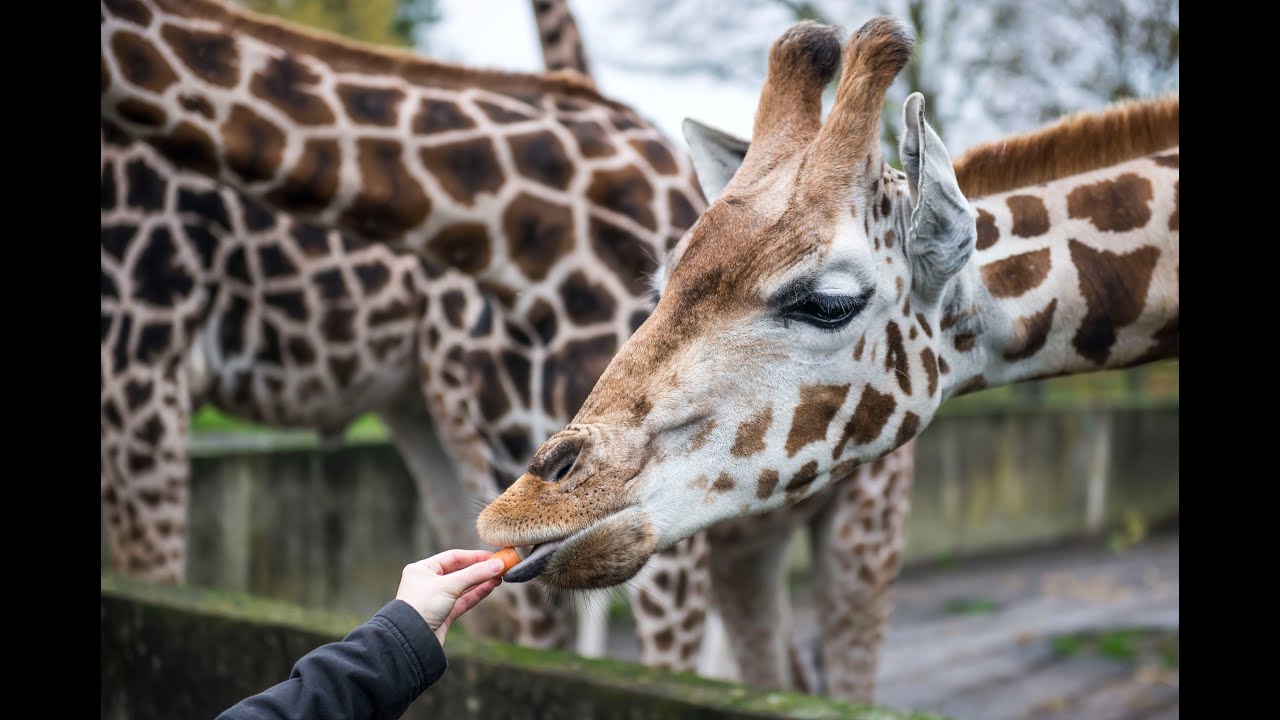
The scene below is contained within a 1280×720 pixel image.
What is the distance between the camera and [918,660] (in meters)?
6.29

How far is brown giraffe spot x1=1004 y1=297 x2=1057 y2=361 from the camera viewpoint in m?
2.19

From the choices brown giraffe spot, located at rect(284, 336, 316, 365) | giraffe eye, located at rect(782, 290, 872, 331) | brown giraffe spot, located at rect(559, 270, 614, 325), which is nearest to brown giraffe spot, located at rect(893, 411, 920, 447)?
giraffe eye, located at rect(782, 290, 872, 331)

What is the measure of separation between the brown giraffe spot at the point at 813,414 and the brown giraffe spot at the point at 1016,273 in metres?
0.42

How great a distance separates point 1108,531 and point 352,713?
1020cm

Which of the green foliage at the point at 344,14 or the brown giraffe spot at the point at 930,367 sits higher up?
the green foliage at the point at 344,14

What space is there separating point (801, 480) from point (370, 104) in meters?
1.81

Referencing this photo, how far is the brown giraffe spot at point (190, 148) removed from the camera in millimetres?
2879

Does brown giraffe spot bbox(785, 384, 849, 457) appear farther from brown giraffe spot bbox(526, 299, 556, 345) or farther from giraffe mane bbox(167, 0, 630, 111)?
giraffe mane bbox(167, 0, 630, 111)

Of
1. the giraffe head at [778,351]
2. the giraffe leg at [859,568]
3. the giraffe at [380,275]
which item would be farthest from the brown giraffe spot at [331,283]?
the giraffe head at [778,351]

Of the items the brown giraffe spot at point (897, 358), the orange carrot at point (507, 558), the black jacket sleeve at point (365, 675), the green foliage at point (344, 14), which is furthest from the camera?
the green foliage at point (344, 14)

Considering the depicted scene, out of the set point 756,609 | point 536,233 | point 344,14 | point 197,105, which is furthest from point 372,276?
point 344,14

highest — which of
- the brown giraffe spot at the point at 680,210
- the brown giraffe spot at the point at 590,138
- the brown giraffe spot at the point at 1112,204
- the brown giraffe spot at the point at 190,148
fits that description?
the brown giraffe spot at the point at 590,138

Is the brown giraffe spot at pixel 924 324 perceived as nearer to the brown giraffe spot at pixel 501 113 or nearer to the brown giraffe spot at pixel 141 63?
the brown giraffe spot at pixel 501 113

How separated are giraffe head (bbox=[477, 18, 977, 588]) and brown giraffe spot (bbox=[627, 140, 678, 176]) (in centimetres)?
154
